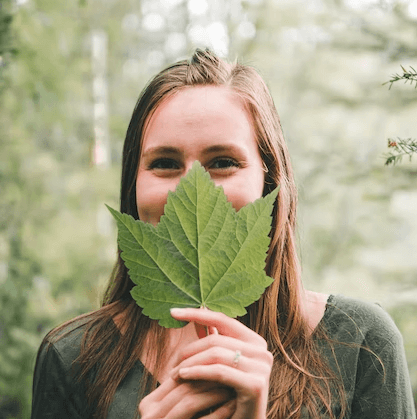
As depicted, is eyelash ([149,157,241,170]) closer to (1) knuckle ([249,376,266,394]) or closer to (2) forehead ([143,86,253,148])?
(2) forehead ([143,86,253,148])

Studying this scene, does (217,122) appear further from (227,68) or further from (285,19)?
(285,19)

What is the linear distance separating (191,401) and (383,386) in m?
0.74

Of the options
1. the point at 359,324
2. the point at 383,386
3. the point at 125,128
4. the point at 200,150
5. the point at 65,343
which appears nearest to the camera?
the point at 200,150

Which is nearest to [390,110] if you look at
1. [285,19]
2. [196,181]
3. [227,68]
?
[285,19]

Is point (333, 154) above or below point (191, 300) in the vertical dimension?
above

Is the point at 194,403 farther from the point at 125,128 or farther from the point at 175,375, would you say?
the point at 125,128

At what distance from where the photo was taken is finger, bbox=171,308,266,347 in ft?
2.39

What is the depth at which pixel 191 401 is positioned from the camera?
0.75 meters

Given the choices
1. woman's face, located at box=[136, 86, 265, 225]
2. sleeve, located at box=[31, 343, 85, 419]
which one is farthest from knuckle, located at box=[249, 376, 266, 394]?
sleeve, located at box=[31, 343, 85, 419]

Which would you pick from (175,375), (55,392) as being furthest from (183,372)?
(55,392)

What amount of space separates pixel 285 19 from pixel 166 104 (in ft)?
27.9

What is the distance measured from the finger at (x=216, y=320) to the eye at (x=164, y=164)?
52cm

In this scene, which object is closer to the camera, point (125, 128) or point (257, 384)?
point (257, 384)

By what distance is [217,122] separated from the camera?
3.70 feet
